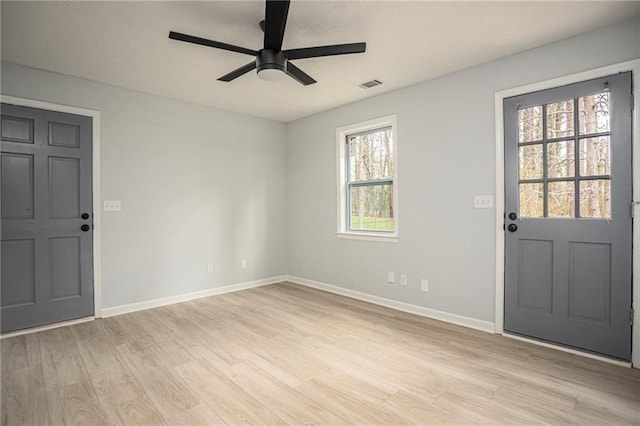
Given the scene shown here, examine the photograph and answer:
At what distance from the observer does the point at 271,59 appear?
2371 mm

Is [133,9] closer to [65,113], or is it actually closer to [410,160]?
[65,113]

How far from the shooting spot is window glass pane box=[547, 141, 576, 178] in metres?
2.79

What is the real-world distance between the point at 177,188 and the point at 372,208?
2600 millimetres

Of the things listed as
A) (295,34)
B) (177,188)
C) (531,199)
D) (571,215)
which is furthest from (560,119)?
(177,188)

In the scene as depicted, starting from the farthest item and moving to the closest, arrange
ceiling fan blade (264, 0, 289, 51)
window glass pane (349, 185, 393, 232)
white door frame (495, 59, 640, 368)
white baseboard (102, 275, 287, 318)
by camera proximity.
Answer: window glass pane (349, 185, 393, 232) → white baseboard (102, 275, 287, 318) → white door frame (495, 59, 640, 368) → ceiling fan blade (264, 0, 289, 51)

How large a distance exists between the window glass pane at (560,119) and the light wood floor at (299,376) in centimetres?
186

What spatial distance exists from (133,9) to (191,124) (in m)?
2.14

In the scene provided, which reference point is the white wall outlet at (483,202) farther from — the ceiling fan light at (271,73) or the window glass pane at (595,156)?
the ceiling fan light at (271,73)

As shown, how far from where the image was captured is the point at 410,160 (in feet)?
12.7

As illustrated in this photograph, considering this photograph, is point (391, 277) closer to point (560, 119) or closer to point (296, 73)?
point (560, 119)

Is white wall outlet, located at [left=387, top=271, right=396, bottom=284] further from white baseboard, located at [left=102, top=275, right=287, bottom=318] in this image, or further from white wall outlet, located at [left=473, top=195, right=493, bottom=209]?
white baseboard, located at [left=102, top=275, right=287, bottom=318]

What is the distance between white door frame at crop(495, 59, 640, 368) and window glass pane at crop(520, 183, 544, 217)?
17 cm

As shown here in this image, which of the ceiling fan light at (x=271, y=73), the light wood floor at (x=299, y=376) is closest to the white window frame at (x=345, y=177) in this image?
the light wood floor at (x=299, y=376)

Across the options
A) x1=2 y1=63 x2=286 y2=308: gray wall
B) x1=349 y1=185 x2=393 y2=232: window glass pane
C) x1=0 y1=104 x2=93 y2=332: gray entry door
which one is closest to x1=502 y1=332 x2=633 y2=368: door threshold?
x1=349 y1=185 x2=393 y2=232: window glass pane
